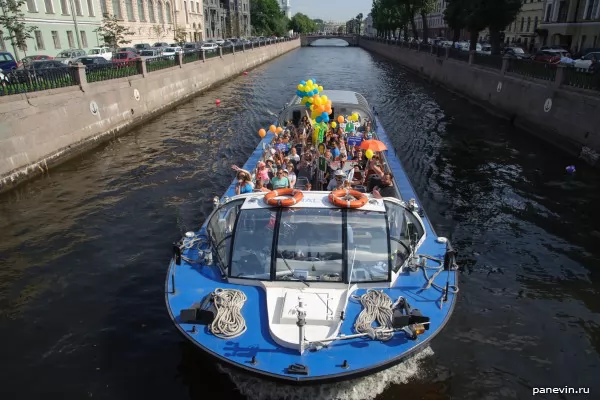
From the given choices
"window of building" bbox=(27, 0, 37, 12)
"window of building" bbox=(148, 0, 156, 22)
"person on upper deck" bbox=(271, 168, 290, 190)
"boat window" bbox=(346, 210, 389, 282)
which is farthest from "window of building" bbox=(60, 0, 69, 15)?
"boat window" bbox=(346, 210, 389, 282)

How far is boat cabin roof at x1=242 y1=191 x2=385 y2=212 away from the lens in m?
7.27

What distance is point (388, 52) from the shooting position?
74.3 m

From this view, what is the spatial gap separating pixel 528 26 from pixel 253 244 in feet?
229

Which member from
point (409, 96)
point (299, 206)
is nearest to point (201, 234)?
point (299, 206)

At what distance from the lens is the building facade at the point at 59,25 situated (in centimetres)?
3656

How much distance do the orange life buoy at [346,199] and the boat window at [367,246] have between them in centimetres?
14

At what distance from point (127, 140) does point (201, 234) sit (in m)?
15.1

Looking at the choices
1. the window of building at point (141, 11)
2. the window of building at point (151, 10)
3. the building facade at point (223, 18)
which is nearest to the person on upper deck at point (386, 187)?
the window of building at point (141, 11)

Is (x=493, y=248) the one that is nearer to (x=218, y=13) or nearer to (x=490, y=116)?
(x=490, y=116)

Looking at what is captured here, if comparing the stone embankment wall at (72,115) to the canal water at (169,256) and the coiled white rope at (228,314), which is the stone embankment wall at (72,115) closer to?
the canal water at (169,256)

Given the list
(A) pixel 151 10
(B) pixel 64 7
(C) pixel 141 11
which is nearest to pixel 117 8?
(C) pixel 141 11

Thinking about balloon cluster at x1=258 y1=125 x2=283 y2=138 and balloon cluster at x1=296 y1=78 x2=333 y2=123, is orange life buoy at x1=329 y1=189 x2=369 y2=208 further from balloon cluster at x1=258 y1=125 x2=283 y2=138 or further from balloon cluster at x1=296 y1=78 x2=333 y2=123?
balloon cluster at x1=258 y1=125 x2=283 y2=138

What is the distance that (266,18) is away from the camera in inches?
4742

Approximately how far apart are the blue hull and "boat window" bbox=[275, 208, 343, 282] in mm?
556
